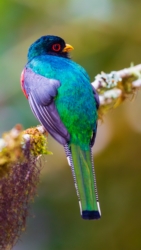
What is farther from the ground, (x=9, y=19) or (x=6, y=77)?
(x=9, y=19)

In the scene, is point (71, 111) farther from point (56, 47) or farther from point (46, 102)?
point (56, 47)

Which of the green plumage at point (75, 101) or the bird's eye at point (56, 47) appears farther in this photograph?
the bird's eye at point (56, 47)

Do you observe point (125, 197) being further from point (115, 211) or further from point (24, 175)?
point (24, 175)

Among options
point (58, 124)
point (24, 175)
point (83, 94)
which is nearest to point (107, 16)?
point (83, 94)

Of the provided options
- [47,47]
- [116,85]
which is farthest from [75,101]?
[47,47]

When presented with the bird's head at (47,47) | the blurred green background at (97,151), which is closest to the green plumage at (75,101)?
the bird's head at (47,47)

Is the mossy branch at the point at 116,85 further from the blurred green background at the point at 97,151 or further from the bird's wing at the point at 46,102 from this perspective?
the blurred green background at the point at 97,151

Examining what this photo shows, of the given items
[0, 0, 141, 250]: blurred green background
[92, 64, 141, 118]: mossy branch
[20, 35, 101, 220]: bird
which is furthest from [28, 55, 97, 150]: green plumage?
[0, 0, 141, 250]: blurred green background
